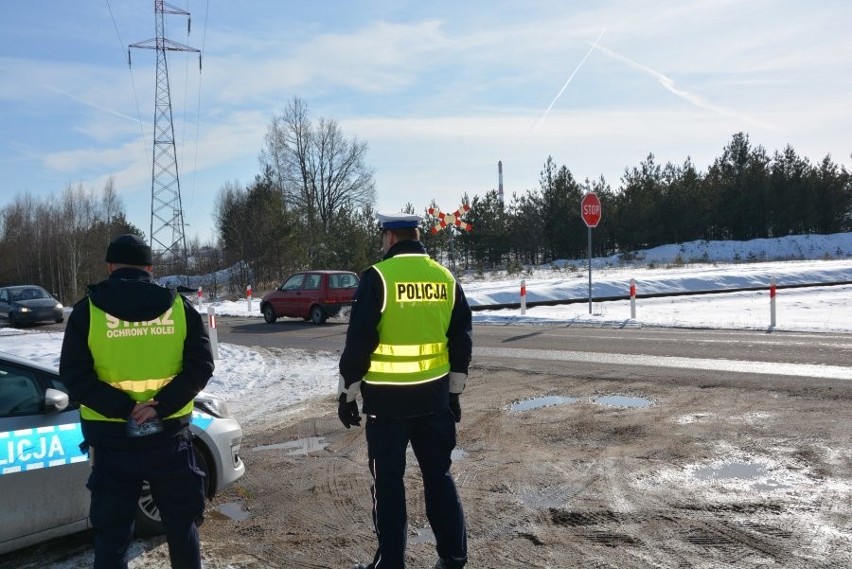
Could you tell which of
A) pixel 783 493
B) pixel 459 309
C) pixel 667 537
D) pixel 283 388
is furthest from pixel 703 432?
pixel 283 388

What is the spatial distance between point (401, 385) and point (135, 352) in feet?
4.61

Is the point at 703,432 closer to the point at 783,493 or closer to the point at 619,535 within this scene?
the point at 783,493

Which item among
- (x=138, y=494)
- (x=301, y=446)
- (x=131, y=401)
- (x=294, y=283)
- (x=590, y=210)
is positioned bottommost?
(x=301, y=446)

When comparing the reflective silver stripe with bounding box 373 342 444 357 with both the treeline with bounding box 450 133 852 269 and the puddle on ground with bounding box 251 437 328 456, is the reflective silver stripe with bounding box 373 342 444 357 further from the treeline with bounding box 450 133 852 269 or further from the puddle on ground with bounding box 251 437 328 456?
the treeline with bounding box 450 133 852 269

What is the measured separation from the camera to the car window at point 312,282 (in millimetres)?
22391

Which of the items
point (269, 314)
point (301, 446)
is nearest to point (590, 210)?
point (269, 314)

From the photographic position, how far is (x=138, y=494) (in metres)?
3.54

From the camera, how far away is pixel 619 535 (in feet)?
15.7

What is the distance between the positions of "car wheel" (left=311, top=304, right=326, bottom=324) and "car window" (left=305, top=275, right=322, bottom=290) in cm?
61

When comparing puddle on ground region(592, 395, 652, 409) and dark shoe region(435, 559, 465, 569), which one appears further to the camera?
puddle on ground region(592, 395, 652, 409)

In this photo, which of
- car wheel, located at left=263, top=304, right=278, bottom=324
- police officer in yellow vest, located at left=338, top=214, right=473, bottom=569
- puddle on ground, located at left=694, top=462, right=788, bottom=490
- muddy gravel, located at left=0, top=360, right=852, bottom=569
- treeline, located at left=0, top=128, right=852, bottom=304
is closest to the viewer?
police officer in yellow vest, located at left=338, top=214, right=473, bottom=569

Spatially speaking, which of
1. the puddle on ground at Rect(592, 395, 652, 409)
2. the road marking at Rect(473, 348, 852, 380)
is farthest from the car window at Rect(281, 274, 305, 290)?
the puddle on ground at Rect(592, 395, 652, 409)

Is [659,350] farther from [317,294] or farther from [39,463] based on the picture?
[317,294]

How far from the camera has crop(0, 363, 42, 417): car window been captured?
470 centimetres
